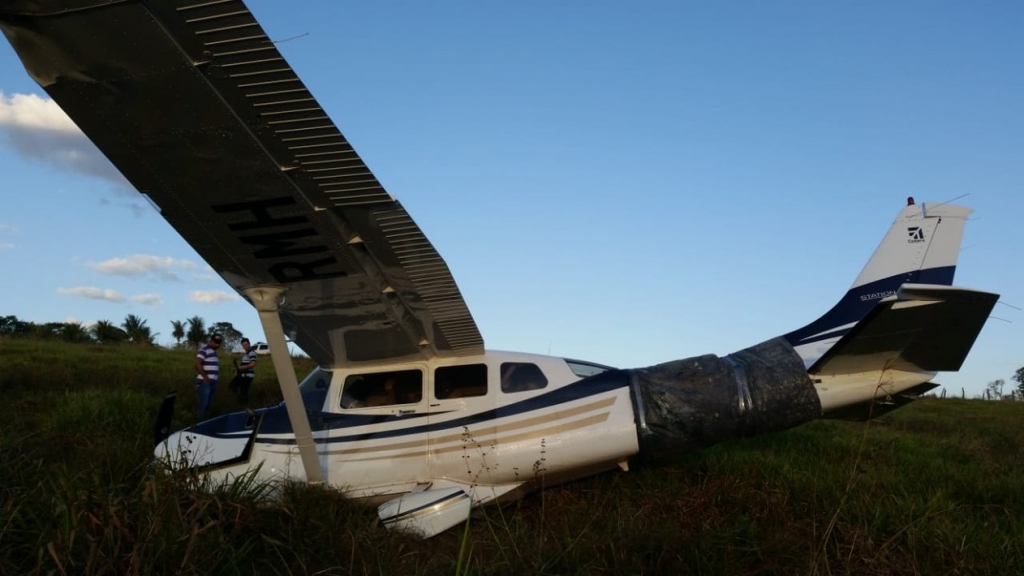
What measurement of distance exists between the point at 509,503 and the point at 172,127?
465cm

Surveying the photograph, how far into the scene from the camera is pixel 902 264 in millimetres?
8070

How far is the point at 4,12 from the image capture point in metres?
3.56

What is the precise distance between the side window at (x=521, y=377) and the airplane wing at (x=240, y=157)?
0.58m

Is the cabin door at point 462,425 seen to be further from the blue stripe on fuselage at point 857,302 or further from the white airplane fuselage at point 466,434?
the blue stripe on fuselage at point 857,302

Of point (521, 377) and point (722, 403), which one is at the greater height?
point (521, 377)

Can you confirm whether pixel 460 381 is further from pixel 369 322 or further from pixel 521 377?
pixel 369 322

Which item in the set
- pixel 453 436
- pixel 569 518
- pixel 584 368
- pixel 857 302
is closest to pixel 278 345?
pixel 453 436

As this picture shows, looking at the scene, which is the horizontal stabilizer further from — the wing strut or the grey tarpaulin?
the wing strut

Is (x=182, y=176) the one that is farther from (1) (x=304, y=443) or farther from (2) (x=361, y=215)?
(1) (x=304, y=443)

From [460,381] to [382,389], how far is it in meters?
0.84

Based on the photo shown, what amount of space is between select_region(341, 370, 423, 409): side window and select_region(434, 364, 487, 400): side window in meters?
0.20

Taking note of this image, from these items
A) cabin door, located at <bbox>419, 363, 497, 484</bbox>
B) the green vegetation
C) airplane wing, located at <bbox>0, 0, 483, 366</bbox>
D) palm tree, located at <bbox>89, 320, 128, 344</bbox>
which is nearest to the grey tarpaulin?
the green vegetation

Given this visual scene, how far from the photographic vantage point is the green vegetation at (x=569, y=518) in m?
3.53

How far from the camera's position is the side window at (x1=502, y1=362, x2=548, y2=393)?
23.6 feet
